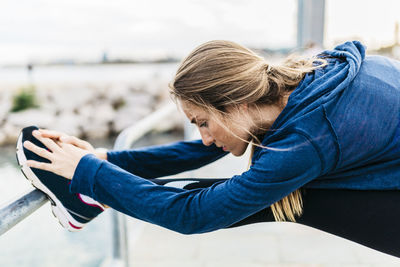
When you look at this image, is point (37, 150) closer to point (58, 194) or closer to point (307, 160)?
point (58, 194)

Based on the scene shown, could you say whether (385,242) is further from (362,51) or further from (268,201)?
(362,51)

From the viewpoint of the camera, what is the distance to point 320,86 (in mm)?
962

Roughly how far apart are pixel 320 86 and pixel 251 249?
1323 mm

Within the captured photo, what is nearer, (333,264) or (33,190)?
(33,190)

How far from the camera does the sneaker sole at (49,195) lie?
1005mm

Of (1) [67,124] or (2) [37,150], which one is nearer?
(2) [37,150]

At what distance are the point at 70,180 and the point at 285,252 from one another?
1323 mm

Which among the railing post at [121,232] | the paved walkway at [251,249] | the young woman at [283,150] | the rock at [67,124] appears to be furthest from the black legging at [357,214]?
the rock at [67,124]

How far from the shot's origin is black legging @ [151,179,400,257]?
1.01 metres

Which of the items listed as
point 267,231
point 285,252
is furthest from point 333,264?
point 267,231

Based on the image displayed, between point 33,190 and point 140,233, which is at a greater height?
point 33,190

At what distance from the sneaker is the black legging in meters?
0.43

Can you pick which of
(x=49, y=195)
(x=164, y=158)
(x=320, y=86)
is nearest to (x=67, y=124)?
(x=164, y=158)

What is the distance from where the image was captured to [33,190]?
97cm
